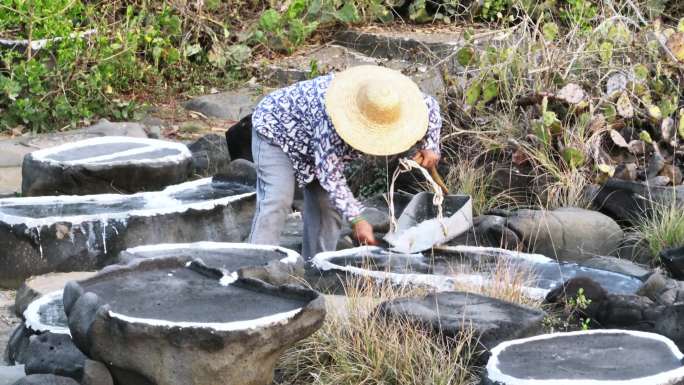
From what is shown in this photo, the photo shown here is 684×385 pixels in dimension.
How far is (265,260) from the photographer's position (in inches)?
223

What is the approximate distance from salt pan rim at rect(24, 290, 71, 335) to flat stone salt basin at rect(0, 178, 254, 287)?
A: 3.03ft

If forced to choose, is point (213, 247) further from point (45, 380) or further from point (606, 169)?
point (606, 169)

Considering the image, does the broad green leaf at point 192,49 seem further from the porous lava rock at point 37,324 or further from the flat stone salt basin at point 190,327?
the flat stone salt basin at point 190,327

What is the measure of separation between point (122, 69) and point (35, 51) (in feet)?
3.31

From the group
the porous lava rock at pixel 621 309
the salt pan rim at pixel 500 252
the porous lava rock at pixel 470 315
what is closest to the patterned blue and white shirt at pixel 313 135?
the salt pan rim at pixel 500 252

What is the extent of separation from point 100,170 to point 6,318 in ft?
6.11

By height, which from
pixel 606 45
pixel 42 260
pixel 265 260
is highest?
pixel 606 45

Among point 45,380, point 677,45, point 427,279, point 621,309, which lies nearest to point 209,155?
point 677,45

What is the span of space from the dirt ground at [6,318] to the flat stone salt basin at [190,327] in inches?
45.0

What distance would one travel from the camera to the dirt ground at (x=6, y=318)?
19.4 feet

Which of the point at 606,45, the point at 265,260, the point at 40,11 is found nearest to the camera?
the point at 265,260

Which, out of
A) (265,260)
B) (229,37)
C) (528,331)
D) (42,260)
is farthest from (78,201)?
(229,37)

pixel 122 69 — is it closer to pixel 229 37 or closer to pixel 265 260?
pixel 229 37

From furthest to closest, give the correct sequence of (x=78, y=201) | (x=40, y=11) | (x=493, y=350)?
(x=40, y=11) < (x=78, y=201) < (x=493, y=350)
